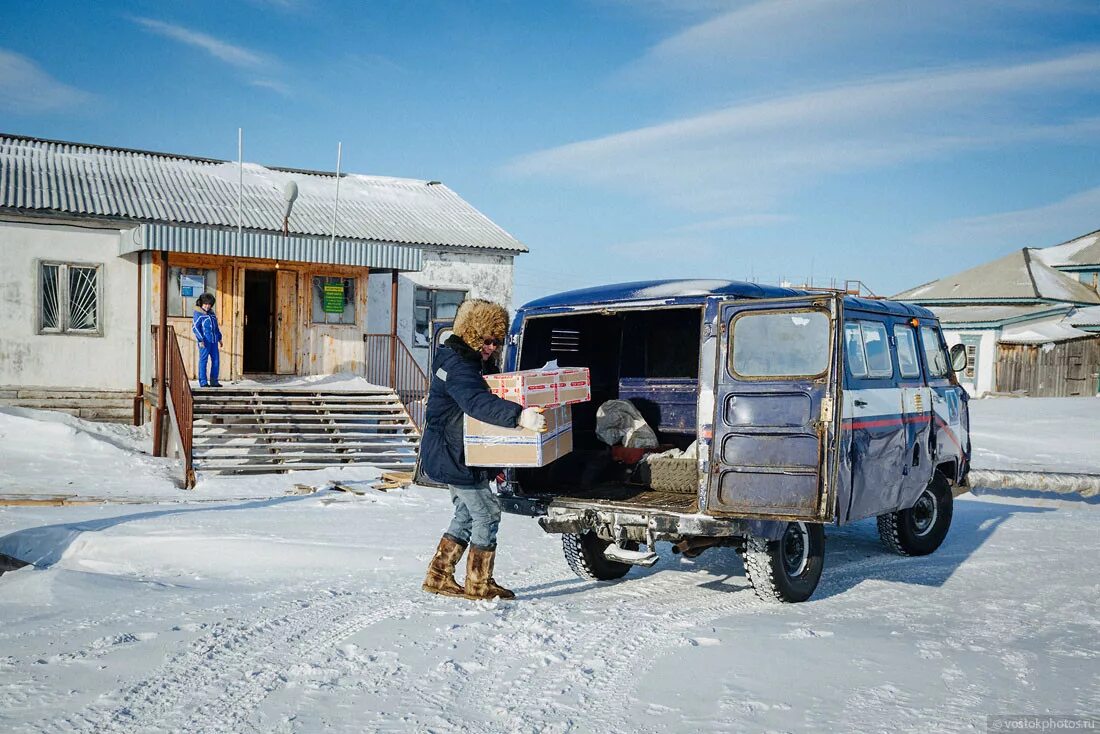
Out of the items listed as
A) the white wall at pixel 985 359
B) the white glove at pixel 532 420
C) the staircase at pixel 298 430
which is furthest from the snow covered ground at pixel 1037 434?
the white glove at pixel 532 420

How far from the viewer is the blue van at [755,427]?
5625 mm

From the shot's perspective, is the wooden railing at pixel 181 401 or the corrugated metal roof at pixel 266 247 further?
the corrugated metal roof at pixel 266 247

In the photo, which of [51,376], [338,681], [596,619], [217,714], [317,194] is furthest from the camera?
[317,194]

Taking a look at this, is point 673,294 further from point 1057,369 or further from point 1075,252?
point 1075,252

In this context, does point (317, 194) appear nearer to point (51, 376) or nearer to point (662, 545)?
point (51, 376)

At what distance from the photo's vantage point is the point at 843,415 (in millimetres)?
5707

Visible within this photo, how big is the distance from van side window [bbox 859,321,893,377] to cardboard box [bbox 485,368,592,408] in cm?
198

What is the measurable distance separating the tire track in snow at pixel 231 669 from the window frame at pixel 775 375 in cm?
254

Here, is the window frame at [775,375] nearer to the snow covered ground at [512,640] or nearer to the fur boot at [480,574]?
the snow covered ground at [512,640]

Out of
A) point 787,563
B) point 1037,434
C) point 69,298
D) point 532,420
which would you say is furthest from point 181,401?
point 1037,434

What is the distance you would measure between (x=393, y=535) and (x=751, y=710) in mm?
4858

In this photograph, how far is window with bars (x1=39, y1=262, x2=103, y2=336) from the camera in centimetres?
1572

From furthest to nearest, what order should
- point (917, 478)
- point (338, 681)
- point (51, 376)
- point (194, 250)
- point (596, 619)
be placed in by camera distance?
point (51, 376) < point (194, 250) < point (917, 478) < point (596, 619) < point (338, 681)

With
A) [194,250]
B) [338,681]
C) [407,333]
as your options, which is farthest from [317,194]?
[338,681]
